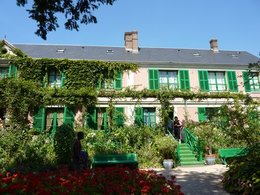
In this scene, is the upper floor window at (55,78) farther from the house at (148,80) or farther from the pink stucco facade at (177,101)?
the pink stucco facade at (177,101)

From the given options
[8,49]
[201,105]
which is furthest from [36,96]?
[201,105]

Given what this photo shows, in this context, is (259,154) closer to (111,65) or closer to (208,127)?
(208,127)

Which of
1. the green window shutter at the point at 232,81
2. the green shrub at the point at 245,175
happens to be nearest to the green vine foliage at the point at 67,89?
the green window shutter at the point at 232,81

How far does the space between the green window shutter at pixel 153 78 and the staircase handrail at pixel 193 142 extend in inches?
168

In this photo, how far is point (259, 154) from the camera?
7305 millimetres

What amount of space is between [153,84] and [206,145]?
6247 mm

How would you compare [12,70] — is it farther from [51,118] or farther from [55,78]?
[51,118]

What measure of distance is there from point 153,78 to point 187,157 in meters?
6.93

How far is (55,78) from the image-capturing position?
17344 millimetres

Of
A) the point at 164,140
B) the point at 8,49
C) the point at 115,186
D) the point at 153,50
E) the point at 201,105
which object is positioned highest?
the point at 153,50

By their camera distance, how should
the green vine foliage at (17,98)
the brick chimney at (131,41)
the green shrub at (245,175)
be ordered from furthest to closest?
the brick chimney at (131,41) → the green vine foliage at (17,98) → the green shrub at (245,175)

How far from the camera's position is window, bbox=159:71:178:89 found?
60.2ft

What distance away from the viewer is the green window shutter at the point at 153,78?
59.0ft

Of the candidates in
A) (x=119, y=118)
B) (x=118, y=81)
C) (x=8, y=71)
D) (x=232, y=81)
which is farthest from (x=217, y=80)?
(x=8, y=71)
